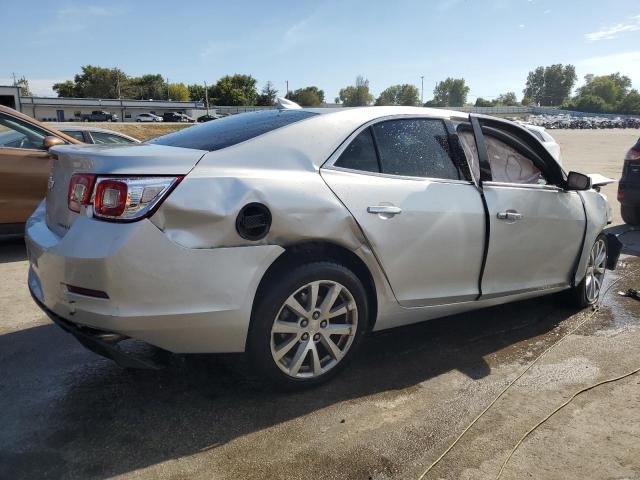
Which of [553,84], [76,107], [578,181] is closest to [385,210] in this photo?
[578,181]

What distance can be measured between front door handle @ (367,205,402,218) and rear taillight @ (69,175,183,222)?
1063 millimetres

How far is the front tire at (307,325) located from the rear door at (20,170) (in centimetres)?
441

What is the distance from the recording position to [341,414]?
112 inches

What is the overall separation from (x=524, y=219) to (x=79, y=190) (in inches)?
110

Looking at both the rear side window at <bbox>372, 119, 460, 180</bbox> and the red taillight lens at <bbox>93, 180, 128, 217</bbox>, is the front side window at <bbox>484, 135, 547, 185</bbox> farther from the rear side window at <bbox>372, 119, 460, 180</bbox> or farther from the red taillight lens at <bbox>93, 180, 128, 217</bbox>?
the red taillight lens at <bbox>93, 180, 128, 217</bbox>

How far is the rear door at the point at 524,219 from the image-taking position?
3627mm

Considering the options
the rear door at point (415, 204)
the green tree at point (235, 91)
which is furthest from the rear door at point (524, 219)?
the green tree at point (235, 91)

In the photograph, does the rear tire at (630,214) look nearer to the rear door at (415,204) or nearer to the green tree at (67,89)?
the rear door at (415,204)

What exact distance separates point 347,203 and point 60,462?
6.00ft

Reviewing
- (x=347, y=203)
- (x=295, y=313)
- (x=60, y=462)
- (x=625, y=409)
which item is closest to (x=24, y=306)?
(x=60, y=462)

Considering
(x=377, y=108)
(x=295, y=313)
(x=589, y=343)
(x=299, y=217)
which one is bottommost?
(x=589, y=343)

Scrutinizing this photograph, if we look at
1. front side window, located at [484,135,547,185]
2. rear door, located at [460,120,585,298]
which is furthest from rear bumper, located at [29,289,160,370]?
front side window, located at [484,135,547,185]

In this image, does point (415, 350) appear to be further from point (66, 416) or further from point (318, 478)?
point (66, 416)

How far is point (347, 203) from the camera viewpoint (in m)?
2.92
